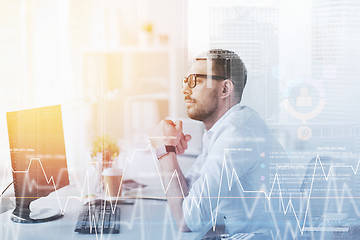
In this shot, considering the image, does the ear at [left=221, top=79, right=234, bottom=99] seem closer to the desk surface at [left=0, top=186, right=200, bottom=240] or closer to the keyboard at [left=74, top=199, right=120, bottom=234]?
the desk surface at [left=0, top=186, right=200, bottom=240]

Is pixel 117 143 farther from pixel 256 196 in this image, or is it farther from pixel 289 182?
pixel 289 182

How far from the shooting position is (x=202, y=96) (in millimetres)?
2035

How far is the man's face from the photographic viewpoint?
2027 mm

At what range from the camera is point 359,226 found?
210 cm

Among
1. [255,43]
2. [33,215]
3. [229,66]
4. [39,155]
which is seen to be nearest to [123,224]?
[33,215]

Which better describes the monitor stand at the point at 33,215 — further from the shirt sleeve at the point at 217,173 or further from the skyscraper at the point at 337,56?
the skyscraper at the point at 337,56

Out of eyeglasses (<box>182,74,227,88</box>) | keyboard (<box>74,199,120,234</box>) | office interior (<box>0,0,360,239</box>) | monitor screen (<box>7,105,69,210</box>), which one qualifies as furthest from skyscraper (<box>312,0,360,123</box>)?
monitor screen (<box>7,105,69,210</box>)

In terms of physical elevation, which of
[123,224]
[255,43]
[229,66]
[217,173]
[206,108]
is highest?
[255,43]

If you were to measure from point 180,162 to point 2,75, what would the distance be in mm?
1098

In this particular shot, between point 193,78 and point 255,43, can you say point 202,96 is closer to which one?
point 193,78

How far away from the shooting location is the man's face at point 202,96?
203 cm

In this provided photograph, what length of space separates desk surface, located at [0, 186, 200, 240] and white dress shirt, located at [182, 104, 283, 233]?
0.12m

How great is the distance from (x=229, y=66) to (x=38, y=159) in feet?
3.72

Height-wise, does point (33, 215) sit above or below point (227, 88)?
below
